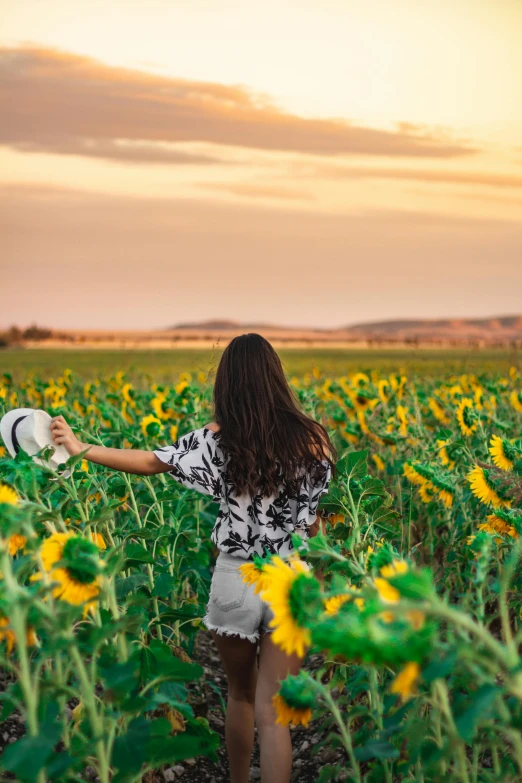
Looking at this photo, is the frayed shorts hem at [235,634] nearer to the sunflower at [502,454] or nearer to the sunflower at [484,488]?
the sunflower at [484,488]

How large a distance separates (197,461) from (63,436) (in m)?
0.50

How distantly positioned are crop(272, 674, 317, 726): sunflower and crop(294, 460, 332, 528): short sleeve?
3.05 feet

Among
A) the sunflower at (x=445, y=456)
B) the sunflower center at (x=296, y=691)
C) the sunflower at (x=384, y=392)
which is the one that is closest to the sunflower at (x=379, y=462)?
the sunflower at (x=384, y=392)

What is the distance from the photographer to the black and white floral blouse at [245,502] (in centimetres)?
317

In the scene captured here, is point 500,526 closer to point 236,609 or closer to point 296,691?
point 236,609

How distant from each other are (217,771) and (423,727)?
233 centimetres

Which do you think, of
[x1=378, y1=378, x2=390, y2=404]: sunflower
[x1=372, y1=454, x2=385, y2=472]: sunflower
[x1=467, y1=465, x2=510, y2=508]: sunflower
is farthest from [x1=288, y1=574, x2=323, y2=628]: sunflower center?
[x1=378, y1=378, x2=390, y2=404]: sunflower

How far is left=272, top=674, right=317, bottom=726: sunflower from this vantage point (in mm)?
2061

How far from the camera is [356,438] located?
22.1ft

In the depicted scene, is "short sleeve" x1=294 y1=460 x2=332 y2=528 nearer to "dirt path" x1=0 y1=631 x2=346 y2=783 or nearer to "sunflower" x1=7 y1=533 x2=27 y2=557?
"dirt path" x1=0 y1=631 x2=346 y2=783

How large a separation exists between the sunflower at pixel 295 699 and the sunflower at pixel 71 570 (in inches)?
20.4

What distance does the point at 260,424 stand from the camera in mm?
3139

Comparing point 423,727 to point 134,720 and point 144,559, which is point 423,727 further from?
point 144,559

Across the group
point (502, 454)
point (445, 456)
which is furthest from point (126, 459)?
point (445, 456)
